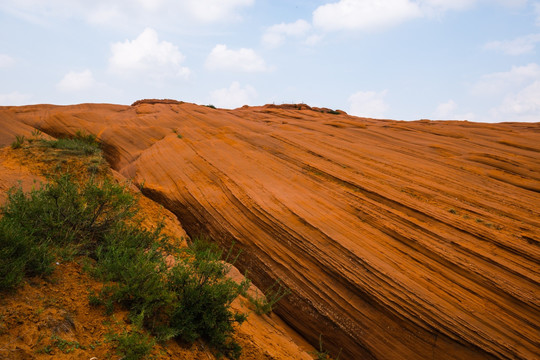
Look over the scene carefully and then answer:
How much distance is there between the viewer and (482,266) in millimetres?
4660

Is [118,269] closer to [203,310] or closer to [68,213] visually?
[203,310]

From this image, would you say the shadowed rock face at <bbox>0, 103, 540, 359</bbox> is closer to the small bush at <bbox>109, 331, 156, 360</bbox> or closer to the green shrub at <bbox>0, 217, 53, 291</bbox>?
the small bush at <bbox>109, 331, 156, 360</bbox>

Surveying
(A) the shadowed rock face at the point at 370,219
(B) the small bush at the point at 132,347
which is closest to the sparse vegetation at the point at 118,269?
(B) the small bush at the point at 132,347

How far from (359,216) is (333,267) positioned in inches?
53.1

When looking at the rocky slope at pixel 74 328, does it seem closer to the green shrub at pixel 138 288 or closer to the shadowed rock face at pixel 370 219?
the green shrub at pixel 138 288

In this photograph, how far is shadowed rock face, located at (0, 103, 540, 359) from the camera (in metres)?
4.30

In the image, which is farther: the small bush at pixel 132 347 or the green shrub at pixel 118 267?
the green shrub at pixel 118 267

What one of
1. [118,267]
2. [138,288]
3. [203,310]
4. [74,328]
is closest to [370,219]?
[203,310]

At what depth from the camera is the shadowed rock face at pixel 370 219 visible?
4.30 meters

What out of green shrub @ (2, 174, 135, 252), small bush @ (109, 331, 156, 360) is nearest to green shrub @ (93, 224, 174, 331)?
small bush @ (109, 331, 156, 360)

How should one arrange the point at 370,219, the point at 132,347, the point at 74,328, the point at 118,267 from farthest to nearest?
the point at 370,219 < the point at 118,267 < the point at 74,328 < the point at 132,347

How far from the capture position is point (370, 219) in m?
5.85

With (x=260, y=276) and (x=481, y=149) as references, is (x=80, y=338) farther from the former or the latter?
(x=481, y=149)

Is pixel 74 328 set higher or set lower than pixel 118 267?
lower
